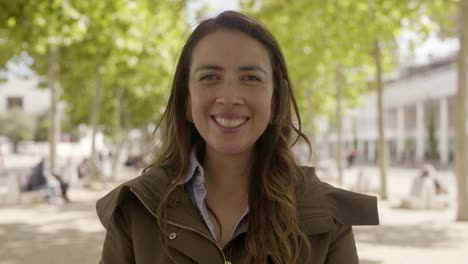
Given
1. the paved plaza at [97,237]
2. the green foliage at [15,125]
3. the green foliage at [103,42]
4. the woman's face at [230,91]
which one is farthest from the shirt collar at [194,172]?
the green foliage at [15,125]

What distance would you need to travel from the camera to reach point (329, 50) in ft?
55.9

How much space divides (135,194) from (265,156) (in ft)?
1.83

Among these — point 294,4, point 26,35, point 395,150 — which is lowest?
point 395,150

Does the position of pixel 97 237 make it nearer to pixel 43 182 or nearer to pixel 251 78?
pixel 43 182

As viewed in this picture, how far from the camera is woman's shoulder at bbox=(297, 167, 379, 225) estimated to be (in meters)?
2.01

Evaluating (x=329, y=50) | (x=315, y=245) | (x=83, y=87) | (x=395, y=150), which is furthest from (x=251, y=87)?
(x=395, y=150)

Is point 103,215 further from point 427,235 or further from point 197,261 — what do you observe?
point 427,235

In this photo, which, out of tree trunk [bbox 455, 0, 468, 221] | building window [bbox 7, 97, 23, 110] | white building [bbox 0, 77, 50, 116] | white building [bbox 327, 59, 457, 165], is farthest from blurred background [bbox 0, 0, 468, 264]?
building window [bbox 7, 97, 23, 110]

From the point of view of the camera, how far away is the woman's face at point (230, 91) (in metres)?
2.00

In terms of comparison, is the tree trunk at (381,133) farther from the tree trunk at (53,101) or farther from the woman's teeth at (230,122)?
the woman's teeth at (230,122)

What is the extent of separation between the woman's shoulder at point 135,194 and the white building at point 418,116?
40.3 m

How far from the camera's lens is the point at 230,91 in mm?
1993

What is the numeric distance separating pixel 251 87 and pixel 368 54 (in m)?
16.5

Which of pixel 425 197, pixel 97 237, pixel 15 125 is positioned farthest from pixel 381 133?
pixel 15 125
